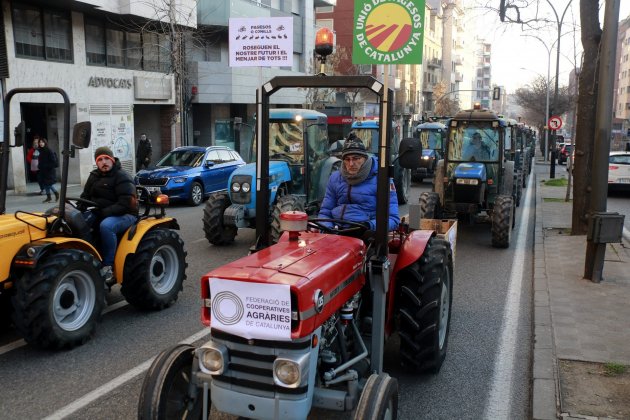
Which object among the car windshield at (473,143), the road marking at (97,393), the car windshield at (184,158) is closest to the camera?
the road marking at (97,393)

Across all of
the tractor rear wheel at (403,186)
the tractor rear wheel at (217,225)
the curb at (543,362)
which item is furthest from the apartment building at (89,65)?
the curb at (543,362)

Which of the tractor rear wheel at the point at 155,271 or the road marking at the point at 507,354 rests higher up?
the tractor rear wheel at the point at 155,271

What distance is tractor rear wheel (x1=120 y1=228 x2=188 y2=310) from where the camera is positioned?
654 centimetres

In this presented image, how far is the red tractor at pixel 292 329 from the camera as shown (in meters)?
3.32

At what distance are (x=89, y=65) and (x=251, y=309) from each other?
786 inches

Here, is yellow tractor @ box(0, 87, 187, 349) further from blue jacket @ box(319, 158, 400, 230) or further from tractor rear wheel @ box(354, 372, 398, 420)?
tractor rear wheel @ box(354, 372, 398, 420)

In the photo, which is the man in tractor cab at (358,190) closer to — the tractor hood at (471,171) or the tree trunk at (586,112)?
the tractor hood at (471,171)

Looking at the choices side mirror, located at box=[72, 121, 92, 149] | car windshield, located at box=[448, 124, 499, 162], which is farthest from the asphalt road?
car windshield, located at box=[448, 124, 499, 162]

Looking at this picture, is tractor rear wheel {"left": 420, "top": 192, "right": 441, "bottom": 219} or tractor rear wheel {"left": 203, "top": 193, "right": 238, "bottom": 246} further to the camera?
tractor rear wheel {"left": 420, "top": 192, "right": 441, "bottom": 219}

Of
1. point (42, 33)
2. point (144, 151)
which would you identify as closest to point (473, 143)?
point (144, 151)

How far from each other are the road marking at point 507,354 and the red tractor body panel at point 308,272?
160cm

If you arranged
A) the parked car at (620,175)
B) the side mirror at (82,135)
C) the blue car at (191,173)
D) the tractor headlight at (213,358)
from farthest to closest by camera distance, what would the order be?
the parked car at (620,175) < the blue car at (191,173) < the side mirror at (82,135) < the tractor headlight at (213,358)

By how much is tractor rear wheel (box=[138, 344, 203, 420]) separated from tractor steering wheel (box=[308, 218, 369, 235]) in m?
1.45

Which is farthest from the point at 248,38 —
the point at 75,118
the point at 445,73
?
the point at 445,73
